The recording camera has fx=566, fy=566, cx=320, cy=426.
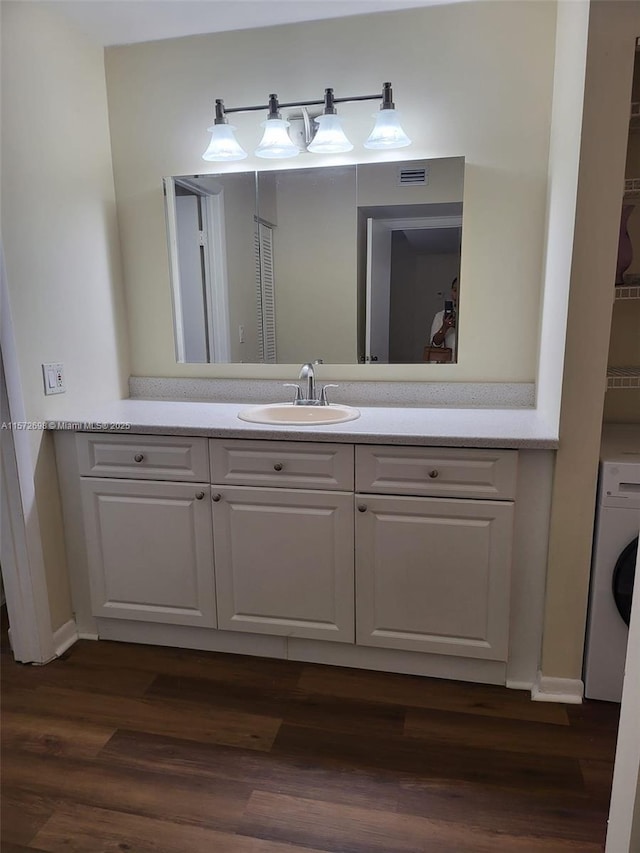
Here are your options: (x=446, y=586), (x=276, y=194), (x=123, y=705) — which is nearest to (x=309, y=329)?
(x=276, y=194)

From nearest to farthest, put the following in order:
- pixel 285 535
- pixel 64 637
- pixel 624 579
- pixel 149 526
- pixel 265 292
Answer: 1. pixel 624 579
2. pixel 285 535
3. pixel 149 526
4. pixel 64 637
5. pixel 265 292

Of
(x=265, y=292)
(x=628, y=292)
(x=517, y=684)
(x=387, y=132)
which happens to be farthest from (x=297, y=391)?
(x=517, y=684)

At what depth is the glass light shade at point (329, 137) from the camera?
2.19 m

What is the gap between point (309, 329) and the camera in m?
2.43

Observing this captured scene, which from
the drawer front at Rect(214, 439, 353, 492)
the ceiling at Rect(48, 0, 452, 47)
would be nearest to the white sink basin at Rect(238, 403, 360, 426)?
the drawer front at Rect(214, 439, 353, 492)

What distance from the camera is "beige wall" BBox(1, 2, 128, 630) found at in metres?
1.92

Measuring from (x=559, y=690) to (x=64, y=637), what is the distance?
1835 millimetres

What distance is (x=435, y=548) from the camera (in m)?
1.88

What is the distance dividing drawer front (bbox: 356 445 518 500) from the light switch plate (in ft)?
3.85

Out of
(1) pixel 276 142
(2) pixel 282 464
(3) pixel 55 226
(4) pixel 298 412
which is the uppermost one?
(1) pixel 276 142

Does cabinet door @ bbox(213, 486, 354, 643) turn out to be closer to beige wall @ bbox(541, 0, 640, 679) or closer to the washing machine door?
beige wall @ bbox(541, 0, 640, 679)

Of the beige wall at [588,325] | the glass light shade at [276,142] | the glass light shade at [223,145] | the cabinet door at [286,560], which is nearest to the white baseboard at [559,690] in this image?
the beige wall at [588,325]

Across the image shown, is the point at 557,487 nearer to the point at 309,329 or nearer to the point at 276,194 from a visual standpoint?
the point at 309,329

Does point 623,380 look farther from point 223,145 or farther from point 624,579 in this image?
point 223,145
